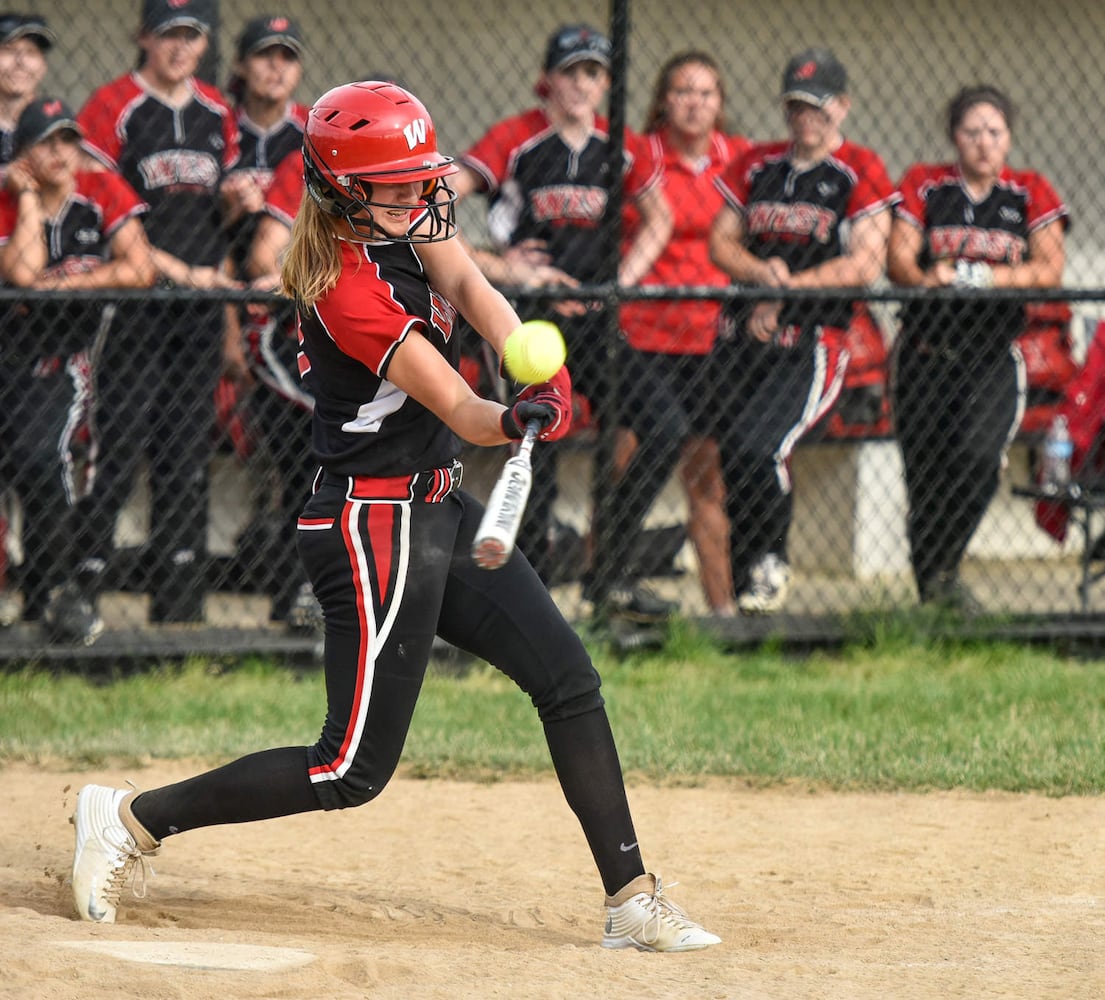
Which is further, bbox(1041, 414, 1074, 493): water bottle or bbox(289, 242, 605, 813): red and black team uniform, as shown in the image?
bbox(1041, 414, 1074, 493): water bottle

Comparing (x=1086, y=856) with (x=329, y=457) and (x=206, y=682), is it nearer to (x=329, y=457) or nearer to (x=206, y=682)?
(x=329, y=457)

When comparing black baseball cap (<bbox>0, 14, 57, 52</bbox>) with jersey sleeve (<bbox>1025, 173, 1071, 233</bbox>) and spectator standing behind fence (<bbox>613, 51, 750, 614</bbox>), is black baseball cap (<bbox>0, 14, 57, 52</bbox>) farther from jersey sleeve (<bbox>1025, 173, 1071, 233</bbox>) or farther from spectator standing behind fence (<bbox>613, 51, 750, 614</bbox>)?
jersey sleeve (<bbox>1025, 173, 1071, 233</bbox>)

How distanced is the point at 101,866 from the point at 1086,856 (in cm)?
245

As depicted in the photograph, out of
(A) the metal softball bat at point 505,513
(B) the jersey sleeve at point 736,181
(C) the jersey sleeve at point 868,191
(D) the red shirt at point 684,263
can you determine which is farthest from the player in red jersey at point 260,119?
(A) the metal softball bat at point 505,513

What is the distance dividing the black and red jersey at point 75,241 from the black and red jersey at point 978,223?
9.88 ft

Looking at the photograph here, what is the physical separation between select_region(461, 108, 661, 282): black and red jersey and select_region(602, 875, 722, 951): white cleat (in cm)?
317

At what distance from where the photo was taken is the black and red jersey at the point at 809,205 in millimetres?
6176

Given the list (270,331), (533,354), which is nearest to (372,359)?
(533,354)

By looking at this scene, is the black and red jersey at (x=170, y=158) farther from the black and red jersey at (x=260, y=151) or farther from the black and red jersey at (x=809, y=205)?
the black and red jersey at (x=809, y=205)

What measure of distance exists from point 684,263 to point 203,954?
3.87m

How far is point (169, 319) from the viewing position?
5.90 m

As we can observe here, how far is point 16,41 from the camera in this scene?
5996mm

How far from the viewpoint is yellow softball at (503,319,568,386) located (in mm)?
2969

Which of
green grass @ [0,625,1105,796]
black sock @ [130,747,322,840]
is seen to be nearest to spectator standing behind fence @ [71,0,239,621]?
green grass @ [0,625,1105,796]
